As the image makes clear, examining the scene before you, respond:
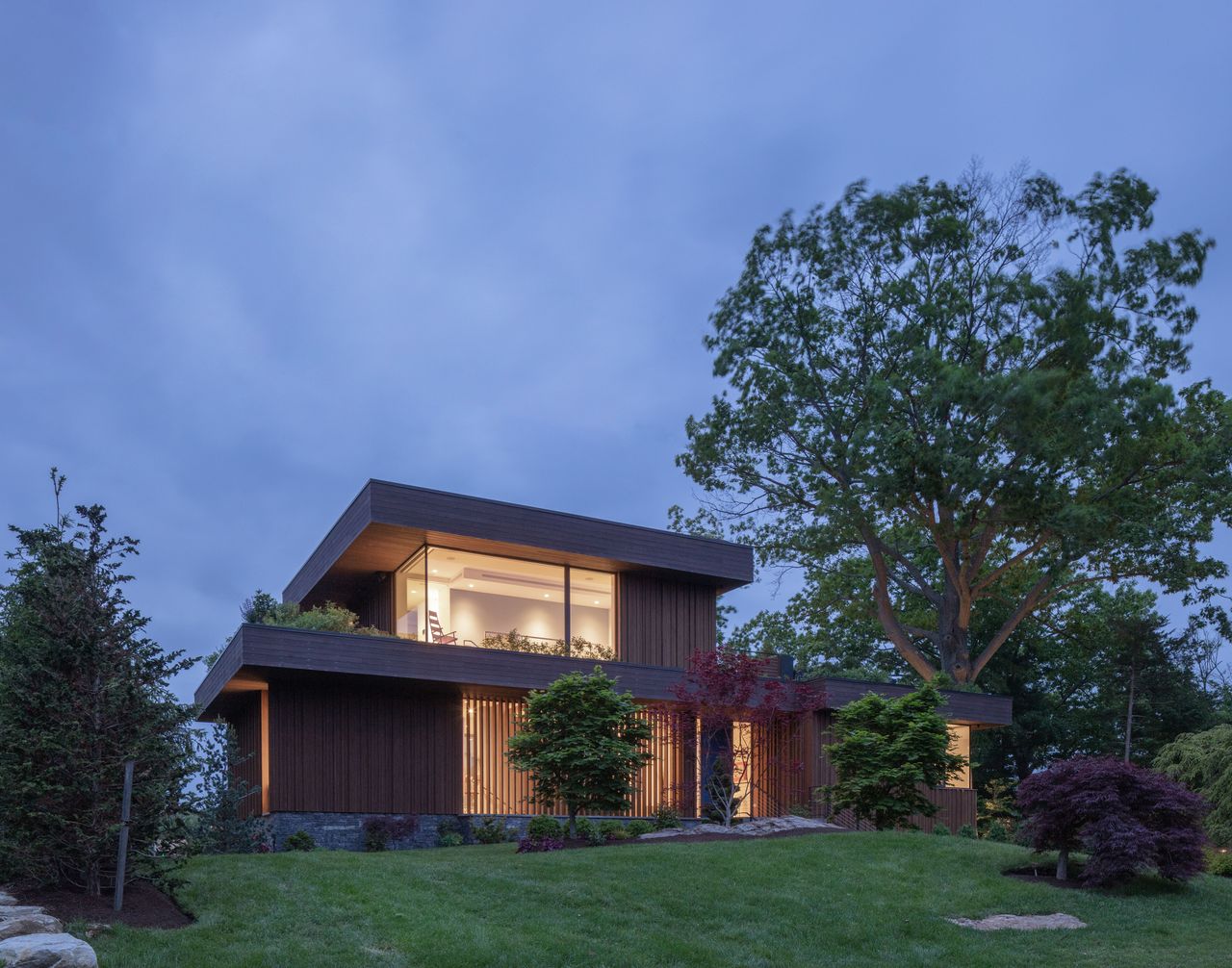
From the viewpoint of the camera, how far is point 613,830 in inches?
747

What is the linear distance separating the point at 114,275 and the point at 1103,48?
220 feet

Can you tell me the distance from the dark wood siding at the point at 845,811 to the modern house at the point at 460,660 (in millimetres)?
43

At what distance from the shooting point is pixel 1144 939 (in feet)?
39.0

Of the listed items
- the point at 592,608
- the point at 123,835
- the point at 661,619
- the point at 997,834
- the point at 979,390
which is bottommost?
the point at 997,834

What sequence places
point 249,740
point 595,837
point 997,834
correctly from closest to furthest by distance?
point 595,837
point 249,740
point 997,834

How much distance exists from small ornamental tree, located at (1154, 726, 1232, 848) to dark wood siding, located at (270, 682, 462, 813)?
533 inches

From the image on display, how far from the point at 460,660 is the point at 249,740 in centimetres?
651

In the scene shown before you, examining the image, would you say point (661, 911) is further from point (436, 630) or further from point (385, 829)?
point (436, 630)

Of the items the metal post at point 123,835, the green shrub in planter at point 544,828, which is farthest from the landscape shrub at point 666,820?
the metal post at point 123,835

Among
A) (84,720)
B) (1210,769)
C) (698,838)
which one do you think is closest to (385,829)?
(698,838)

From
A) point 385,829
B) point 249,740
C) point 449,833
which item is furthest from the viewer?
point 249,740

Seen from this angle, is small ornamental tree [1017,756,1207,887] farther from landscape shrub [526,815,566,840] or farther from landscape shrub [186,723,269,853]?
landscape shrub [186,723,269,853]

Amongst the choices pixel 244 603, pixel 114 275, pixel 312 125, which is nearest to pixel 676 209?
pixel 114 275

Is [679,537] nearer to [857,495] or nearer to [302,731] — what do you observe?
[857,495]
